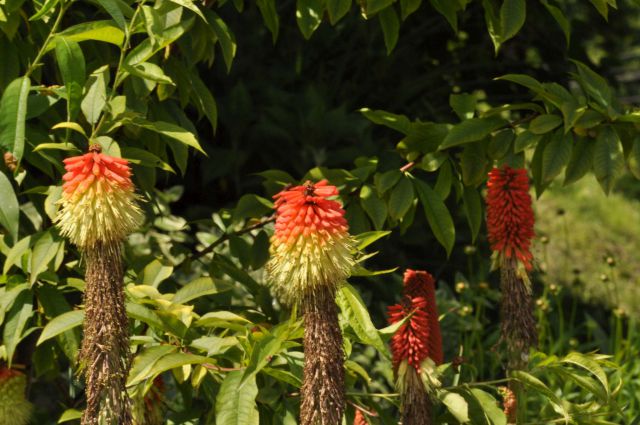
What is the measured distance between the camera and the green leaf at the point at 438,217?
111 inches

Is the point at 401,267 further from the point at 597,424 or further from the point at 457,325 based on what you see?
the point at 597,424

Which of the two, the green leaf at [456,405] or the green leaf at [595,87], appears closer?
the green leaf at [456,405]

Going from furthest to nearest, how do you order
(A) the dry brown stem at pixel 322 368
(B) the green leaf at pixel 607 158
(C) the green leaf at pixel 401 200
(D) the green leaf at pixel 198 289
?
(C) the green leaf at pixel 401 200 → (B) the green leaf at pixel 607 158 → (D) the green leaf at pixel 198 289 → (A) the dry brown stem at pixel 322 368

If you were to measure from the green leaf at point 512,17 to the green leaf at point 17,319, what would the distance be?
1538mm

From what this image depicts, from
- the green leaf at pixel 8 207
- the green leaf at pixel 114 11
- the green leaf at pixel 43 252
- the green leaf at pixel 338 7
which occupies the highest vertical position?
the green leaf at pixel 338 7

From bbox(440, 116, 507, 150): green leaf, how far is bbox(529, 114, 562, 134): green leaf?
4.7 inches

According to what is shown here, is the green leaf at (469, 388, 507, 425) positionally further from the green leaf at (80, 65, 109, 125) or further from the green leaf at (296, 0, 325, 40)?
the green leaf at (80, 65, 109, 125)

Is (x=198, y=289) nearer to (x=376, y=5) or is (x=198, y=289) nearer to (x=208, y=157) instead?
(x=208, y=157)

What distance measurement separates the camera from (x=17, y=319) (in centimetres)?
269

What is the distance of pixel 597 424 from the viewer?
9.25 ft

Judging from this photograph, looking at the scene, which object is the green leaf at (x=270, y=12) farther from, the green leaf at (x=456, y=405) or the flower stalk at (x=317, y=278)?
the green leaf at (x=456, y=405)

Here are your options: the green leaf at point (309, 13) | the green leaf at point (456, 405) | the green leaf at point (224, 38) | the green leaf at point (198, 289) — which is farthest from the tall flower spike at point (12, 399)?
the green leaf at point (309, 13)

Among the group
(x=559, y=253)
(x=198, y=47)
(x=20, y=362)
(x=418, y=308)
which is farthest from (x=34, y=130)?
(x=559, y=253)

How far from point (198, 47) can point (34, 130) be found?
0.58 meters
